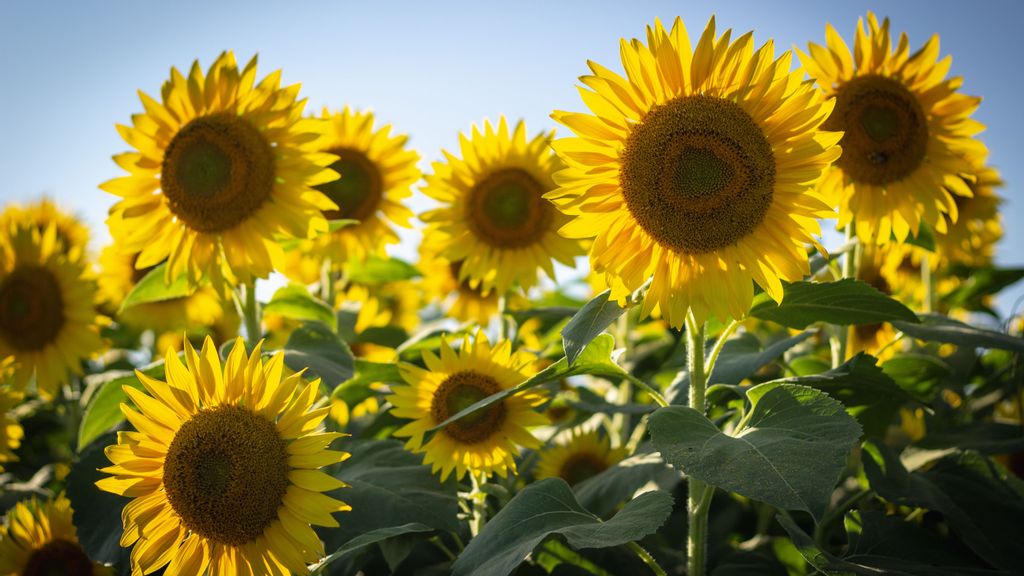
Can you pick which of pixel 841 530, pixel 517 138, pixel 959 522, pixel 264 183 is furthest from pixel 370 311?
pixel 959 522

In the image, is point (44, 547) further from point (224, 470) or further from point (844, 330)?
point (844, 330)

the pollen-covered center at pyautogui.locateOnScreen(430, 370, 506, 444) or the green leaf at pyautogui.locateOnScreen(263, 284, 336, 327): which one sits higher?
the green leaf at pyautogui.locateOnScreen(263, 284, 336, 327)

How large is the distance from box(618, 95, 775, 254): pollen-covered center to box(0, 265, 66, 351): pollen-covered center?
2.84m

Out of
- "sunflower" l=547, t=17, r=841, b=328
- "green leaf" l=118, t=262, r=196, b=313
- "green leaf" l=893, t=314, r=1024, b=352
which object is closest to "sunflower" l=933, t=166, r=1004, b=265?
"green leaf" l=893, t=314, r=1024, b=352

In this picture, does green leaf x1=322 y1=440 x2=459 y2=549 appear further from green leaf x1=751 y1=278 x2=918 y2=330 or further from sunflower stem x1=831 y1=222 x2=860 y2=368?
sunflower stem x1=831 y1=222 x2=860 y2=368

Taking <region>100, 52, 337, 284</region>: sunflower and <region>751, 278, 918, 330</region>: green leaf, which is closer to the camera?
<region>751, 278, 918, 330</region>: green leaf

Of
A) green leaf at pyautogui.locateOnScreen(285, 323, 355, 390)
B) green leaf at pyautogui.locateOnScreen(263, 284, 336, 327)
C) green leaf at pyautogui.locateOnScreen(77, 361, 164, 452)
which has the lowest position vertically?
green leaf at pyautogui.locateOnScreen(77, 361, 164, 452)

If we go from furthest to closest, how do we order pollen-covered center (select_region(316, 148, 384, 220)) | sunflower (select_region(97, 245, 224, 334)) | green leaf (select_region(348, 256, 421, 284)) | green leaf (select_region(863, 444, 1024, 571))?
sunflower (select_region(97, 245, 224, 334)), green leaf (select_region(348, 256, 421, 284)), pollen-covered center (select_region(316, 148, 384, 220)), green leaf (select_region(863, 444, 1024, 571))

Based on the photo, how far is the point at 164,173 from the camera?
2770mm

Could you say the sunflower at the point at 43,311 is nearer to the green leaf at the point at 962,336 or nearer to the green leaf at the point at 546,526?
the green leaf at the point at 546,526

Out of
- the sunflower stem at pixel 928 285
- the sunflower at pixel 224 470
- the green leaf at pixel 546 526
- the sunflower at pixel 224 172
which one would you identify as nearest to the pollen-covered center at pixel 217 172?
the sunflower at pixel 224 172

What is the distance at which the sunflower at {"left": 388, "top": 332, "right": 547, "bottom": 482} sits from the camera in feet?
8.57

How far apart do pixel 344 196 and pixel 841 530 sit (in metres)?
2.49

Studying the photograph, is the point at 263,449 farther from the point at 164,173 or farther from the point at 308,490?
the point at 164,173
